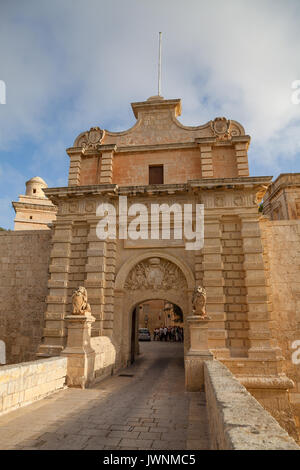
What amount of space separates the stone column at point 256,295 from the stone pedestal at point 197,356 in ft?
8.08

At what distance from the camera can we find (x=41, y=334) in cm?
1334

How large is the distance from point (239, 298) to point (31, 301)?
9.16 metres

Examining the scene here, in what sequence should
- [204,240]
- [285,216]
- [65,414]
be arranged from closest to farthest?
[65,414]
[204,240]
[285,216]

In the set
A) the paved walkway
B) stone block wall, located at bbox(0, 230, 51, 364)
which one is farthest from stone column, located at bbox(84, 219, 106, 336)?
the paved walkway

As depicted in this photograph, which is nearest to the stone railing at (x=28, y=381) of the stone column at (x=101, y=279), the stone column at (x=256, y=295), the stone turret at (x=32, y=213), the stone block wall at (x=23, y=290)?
the stone column at (x=101, y=279)

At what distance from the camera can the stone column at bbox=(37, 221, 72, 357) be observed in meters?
11.7

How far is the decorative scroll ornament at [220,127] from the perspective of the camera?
13.5 meters

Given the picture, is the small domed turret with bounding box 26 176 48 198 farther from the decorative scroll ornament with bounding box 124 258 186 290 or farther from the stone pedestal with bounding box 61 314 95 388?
the stone pedestal with bounding box 61 314 95 388

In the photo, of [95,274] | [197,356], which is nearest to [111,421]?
[197,356]

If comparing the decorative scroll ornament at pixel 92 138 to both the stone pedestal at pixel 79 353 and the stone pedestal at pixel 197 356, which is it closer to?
the stone pedestal at pixel 79 353

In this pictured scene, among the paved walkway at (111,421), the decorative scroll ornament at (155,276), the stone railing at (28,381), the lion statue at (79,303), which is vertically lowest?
the paved walkway at (111,421)

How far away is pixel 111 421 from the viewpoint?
5.48m
